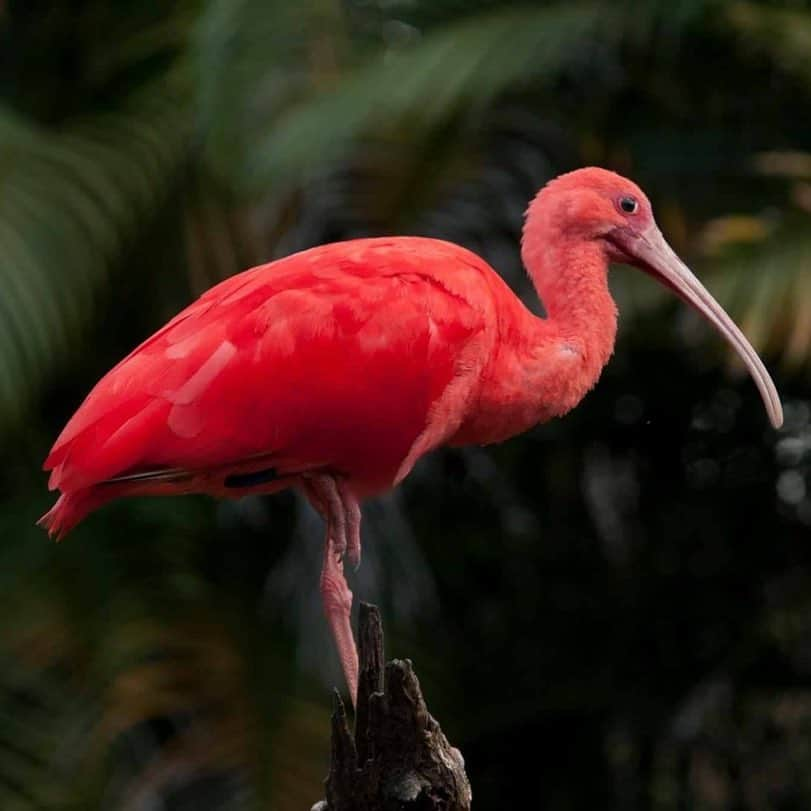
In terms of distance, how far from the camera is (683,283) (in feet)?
22.0

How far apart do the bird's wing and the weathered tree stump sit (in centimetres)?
110

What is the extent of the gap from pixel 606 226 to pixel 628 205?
10 cm

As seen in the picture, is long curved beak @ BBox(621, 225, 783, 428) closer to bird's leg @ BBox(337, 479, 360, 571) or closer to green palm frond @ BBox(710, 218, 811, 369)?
bird's leg @ BBox(337, 479, 360, 571)

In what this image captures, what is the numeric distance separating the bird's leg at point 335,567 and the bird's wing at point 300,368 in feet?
0.95

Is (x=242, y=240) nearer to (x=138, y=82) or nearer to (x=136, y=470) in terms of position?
(x=138, y=82)

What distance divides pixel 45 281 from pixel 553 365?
3167mm

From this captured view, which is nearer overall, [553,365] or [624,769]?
[553,365]

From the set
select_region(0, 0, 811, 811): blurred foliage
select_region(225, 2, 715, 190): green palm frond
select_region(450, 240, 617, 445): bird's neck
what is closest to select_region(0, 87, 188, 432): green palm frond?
select_region(0, 0, 811, 811): blurred foliage

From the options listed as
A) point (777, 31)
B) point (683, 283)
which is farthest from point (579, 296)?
point (777, 31)

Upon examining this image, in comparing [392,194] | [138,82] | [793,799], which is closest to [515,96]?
[392,194]

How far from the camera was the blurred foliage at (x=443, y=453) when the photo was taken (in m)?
8.66

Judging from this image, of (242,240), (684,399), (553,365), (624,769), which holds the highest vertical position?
(553,365)

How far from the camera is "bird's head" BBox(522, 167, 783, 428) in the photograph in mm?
6516

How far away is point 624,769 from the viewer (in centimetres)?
1020
